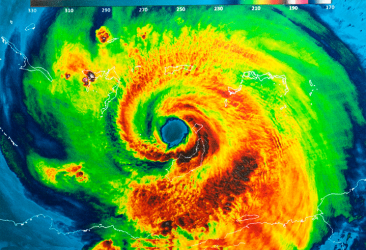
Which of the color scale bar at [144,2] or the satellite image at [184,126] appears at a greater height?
the color scale bar at [144,2]

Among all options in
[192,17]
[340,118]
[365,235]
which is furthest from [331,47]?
[365,235]

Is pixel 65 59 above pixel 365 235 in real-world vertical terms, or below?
above

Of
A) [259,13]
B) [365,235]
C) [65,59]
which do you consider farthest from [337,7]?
[65,59]

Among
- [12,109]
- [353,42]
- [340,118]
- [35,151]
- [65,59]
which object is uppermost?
[65,59]

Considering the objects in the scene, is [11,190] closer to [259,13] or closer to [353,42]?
[259,13]

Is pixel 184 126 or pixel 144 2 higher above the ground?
pixel 144 2

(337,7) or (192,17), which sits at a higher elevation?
(192,17)

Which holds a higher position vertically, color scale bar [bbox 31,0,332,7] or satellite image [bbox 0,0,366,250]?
color scale bar [bbox 31,0,332,7]

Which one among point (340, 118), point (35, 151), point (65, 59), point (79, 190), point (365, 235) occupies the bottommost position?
point (365, 235)

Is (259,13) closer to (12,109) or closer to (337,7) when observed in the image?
(337,7)
